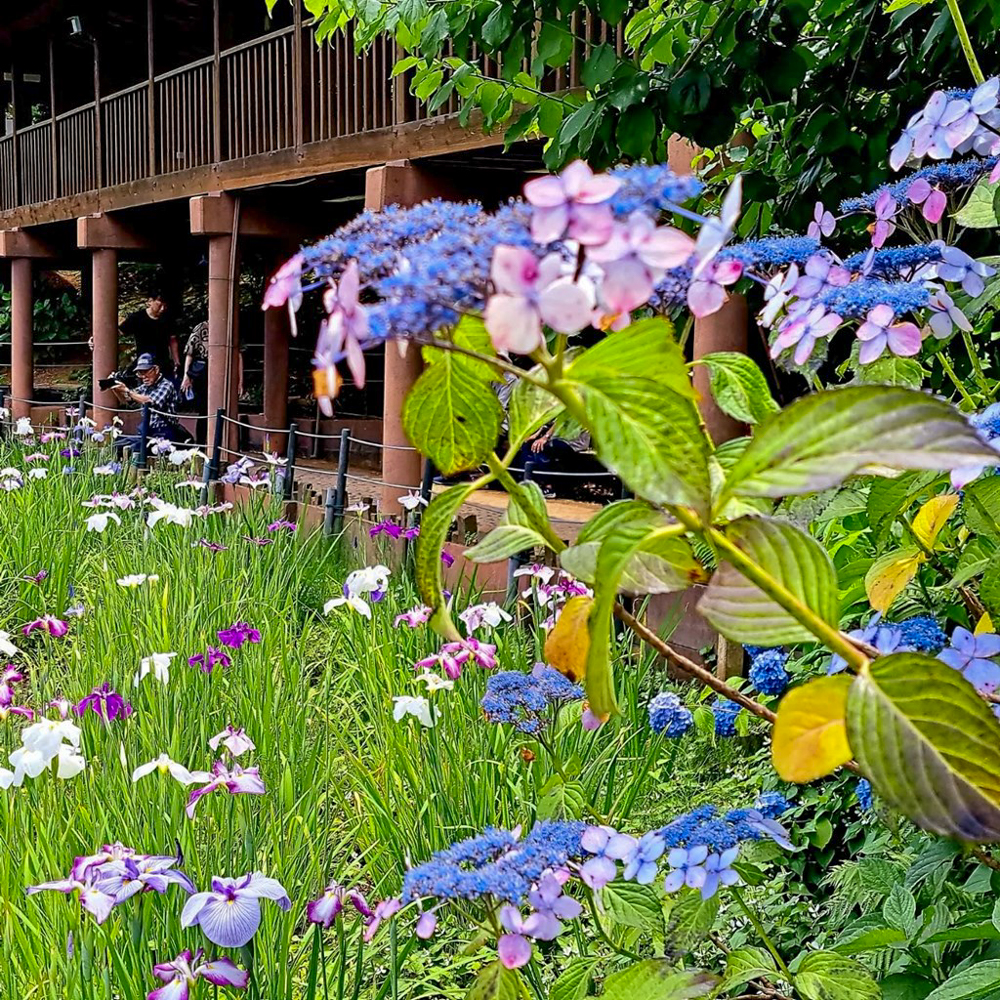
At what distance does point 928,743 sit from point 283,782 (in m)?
1.88

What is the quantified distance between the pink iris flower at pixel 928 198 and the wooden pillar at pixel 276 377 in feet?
28.3

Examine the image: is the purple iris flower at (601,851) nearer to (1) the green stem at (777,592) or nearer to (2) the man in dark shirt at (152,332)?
(1) the green stem at (777,592)

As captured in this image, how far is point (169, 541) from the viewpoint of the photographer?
15.0 feet

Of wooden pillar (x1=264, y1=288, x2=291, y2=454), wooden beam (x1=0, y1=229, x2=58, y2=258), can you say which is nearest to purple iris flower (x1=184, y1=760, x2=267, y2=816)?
wooden pillar (x1=264, y1=288, x2=291, y2=454)

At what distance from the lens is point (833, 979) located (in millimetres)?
1069

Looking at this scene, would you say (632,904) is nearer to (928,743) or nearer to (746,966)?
(746,966)

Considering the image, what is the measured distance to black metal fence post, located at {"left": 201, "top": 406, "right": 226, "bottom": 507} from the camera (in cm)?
592

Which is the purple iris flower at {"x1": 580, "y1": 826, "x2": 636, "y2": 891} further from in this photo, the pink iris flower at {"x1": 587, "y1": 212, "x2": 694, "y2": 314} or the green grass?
the pink iris flower at {"x1": 587, "y1": 212, "x2": 694, "y2": 314}

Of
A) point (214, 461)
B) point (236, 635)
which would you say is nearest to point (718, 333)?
point (236, 635)

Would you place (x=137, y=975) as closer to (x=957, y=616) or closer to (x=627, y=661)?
(x=957, y=616)

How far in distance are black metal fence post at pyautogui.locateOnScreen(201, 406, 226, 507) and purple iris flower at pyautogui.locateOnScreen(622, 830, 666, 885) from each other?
14.8 ft

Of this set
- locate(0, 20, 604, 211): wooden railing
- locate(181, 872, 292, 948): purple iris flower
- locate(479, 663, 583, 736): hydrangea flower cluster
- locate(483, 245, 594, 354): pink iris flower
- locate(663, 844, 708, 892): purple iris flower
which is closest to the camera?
locate(483, 245, 594, 354): pink iris flower

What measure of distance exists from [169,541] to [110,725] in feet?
7.54

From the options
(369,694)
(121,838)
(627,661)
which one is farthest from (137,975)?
(627,661)
